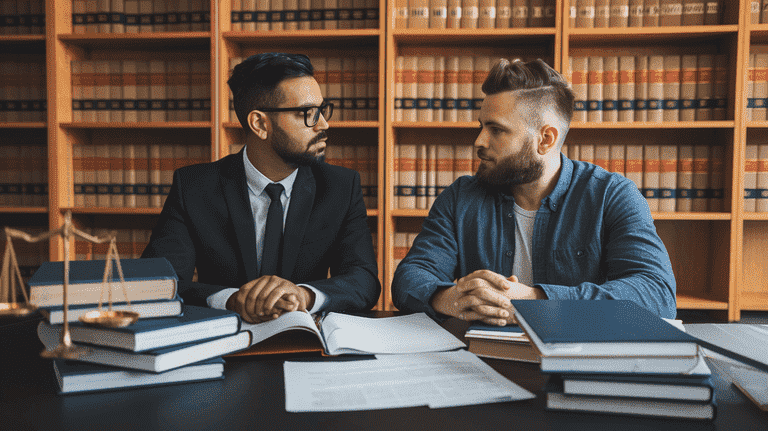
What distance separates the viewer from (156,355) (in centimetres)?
66

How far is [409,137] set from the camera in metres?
2.61

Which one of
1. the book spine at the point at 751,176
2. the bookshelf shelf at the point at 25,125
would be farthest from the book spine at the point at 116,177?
the book spine at the point at 751,176

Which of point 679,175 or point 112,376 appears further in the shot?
point 679,175

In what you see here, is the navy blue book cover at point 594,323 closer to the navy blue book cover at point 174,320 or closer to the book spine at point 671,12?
the navy blue book cover at point 174,320

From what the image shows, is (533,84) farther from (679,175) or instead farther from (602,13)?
(679,175)

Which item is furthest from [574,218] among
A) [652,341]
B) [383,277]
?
[383,277]

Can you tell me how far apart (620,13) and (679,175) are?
77cm

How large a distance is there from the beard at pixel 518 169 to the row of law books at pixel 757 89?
1395mm

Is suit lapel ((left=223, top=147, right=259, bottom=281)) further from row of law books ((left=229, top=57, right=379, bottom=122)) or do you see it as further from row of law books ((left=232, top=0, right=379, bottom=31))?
row of law books ((left=232, top=0, right=379, bottom=31))

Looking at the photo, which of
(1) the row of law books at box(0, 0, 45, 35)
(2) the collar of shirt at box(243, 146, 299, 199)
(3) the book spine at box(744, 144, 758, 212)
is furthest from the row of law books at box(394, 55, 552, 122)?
(1) the row of law books at box(0, 0, 45, 35)

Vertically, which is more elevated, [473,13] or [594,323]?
[473,13]

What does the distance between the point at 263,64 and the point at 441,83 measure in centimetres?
101

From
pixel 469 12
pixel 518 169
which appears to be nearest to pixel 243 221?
pixel 518 169

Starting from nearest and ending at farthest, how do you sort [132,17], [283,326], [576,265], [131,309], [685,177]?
[131,309], [283,326], [576,265], [685,177], [132,17]
